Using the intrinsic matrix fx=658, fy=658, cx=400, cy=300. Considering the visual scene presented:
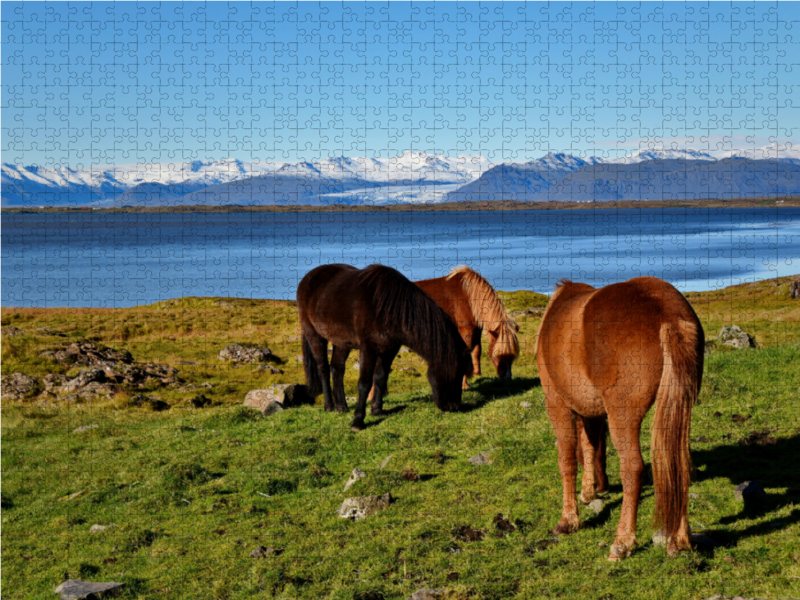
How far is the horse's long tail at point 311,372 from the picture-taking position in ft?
55.7

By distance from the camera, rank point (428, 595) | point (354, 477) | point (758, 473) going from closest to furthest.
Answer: point (428, 595) → point (758, 473) → point (354, 477)

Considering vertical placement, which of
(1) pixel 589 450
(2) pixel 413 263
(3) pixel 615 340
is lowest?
(2) pixel 413 263

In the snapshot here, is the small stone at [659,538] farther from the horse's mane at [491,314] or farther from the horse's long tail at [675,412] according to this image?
the horse's mane at [491,314]

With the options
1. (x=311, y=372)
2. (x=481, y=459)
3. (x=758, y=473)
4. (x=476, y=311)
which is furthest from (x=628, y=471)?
(x=311, y=372)

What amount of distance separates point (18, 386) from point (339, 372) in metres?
15.7

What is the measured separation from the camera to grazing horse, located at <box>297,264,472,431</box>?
1335cm

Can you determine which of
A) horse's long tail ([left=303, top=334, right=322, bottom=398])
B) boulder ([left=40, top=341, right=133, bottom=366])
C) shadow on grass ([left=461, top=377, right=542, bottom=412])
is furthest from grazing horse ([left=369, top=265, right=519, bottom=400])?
boulder ([left=40, top=341, right=133, bottom=366])

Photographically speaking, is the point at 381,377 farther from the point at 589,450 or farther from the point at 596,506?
the point at 596,506

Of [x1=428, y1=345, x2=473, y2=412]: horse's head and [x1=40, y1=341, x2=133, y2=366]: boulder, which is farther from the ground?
[x1=428, y1=345, x2=473, y2=412]: horse's head

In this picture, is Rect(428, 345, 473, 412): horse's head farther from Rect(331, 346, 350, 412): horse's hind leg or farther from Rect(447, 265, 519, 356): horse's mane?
Rect(331, 346, 350, 412): horse's hind leg

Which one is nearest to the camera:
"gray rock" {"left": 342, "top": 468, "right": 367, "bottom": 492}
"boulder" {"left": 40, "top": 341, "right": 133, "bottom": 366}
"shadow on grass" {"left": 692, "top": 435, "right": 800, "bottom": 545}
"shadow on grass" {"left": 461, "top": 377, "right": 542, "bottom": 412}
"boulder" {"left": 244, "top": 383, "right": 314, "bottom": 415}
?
"shadow on grass" {"left": 692, "top": 435, "right": 800, "bottom": 545}

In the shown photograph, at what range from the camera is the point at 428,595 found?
689cm

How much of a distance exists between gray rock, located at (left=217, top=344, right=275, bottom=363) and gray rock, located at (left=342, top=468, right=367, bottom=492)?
21.3 metres

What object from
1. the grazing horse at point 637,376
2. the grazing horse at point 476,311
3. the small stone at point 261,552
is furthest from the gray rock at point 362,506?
the grazing horse at point 476,311
